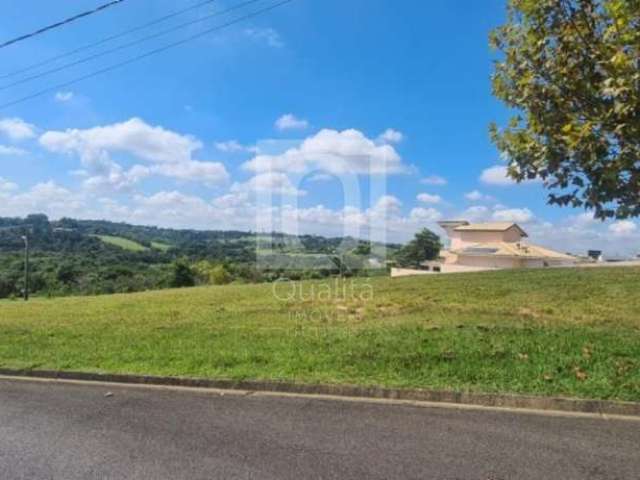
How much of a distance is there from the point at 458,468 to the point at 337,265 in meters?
16.2

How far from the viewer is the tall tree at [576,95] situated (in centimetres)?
482

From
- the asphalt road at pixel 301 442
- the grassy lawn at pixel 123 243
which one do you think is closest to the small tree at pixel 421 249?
the grassy lawn at pixel 123 243

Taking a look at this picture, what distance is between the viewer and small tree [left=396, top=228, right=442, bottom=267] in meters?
38.5

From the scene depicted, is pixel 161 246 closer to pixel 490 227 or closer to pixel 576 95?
pixel 490 227

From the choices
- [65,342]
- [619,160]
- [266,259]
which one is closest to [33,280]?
[266,259]

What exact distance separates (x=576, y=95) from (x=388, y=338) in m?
4.76

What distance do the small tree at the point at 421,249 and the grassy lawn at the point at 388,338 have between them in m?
22.3

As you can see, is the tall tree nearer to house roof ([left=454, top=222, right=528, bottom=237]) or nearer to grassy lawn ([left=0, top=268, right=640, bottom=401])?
grassy lawn ([left=0, top=268, right=640, bottom=401])

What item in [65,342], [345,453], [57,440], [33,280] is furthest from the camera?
[33,280]

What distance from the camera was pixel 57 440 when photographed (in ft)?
15.6

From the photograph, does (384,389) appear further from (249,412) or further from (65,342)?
(65,342)

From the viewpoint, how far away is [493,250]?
3778cm

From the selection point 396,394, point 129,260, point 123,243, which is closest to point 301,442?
point 396,394

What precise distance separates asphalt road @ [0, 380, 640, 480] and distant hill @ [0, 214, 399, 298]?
13.4 meters
